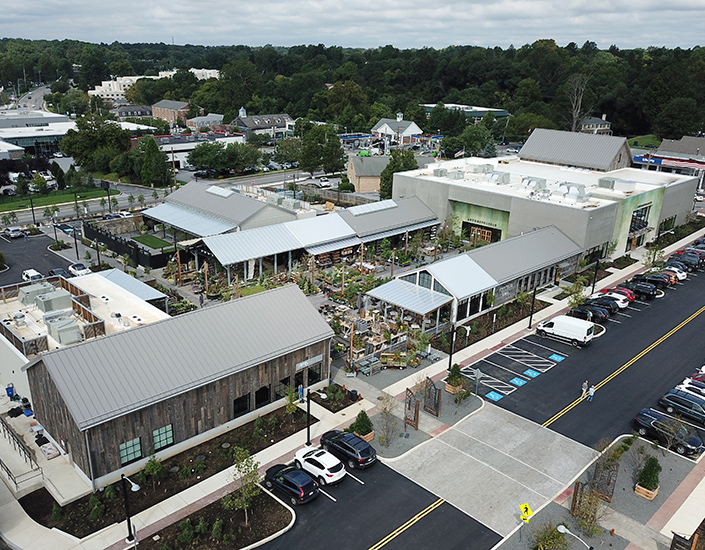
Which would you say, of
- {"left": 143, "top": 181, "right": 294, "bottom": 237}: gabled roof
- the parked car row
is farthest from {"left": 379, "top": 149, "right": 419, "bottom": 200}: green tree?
the parked car row

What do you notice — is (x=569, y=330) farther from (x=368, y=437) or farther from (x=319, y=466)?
(x=319, y=466)

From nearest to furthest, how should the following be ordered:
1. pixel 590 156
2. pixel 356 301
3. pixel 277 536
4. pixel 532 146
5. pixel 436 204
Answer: pixel 277 536
pixel 356 301
pixel 436 204
pixel 590 156
pixel 532 146

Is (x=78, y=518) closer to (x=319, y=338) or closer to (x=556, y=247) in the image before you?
(x=319, y=338)

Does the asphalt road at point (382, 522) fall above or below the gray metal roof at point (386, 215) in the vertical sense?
below

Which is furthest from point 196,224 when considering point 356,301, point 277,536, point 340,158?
point 340,158

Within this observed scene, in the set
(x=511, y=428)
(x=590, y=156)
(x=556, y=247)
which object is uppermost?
(x=590, y=156)

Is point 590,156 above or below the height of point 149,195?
above

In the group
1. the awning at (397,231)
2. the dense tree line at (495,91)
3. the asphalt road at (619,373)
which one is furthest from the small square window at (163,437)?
the dense tree line at (495,91)

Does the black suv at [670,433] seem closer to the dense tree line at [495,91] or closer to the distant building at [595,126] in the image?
the dense tree line at [495,91]
